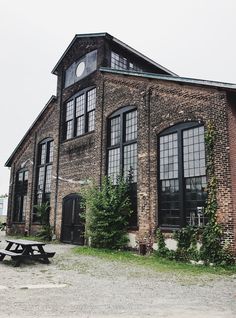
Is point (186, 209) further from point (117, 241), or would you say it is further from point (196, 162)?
point (117, 241)

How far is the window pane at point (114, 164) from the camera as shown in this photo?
606 inches

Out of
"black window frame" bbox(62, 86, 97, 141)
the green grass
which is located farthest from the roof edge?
the green grass

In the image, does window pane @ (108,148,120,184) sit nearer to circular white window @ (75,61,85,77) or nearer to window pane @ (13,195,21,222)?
circular white window @ (75,61,85,77)

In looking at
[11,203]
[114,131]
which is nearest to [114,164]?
[114,131]

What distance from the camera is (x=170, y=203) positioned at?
1261 cm

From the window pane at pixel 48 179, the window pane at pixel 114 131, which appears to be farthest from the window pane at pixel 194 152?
the window pane at pixel 48 179

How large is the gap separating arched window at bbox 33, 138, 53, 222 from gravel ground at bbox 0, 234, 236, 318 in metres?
10.4

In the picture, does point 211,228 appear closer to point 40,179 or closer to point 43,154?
point 40,179

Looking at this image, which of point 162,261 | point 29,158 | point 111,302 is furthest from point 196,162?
point 29,158

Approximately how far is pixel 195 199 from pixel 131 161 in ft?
12.7

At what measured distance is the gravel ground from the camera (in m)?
5.36

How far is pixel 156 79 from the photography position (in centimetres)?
1383

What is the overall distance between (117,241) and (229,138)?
6.26 metres

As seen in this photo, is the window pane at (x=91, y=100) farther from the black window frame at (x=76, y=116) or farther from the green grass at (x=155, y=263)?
the green grass at (x=155, y=263)
